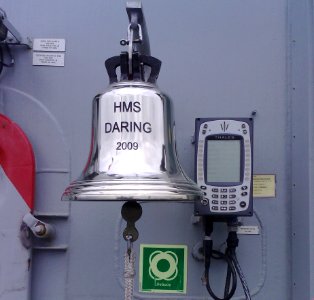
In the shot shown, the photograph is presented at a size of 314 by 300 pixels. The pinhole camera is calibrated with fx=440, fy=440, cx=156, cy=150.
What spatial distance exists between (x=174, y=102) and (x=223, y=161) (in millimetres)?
286

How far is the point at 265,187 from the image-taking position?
4.77 ft

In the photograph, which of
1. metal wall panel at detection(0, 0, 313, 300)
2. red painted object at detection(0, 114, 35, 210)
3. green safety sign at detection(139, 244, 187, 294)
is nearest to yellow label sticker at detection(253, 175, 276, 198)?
metal wall panel at detection(0, 0, 313, 300)

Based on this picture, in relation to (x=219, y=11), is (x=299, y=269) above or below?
below

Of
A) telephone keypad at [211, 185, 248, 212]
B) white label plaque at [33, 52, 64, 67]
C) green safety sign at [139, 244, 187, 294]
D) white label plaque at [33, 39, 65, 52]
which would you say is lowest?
green safety sign at [139, 244, 187, 294]

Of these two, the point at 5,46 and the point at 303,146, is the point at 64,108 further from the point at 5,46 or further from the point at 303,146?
the point at 303,146

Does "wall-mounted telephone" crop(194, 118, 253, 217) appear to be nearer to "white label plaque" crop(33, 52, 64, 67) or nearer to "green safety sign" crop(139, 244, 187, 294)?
"green safety sign" crop(139, 244, 187, 294)

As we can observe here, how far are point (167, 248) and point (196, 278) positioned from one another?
13 centimetres

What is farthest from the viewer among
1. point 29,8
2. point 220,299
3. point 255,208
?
point 29,8

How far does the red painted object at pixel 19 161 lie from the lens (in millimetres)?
1436

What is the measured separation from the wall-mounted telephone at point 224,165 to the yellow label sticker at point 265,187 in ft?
0.51

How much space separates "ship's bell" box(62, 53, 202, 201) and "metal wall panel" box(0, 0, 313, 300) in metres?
0.46

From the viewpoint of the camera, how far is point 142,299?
56.0 inches

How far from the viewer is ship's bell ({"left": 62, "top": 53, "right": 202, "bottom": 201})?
91 cm

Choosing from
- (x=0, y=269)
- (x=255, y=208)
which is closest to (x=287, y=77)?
(x=255, y=208)
